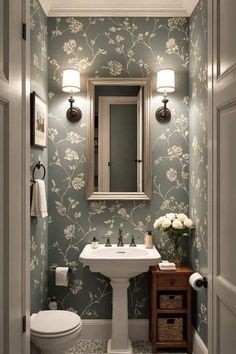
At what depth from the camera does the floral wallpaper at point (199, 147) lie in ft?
8.63

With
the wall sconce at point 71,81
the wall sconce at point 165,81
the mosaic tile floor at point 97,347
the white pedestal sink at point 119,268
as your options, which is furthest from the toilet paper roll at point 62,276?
the wall sconce at point 165,81

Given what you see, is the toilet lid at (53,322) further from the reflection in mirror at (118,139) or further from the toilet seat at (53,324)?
the reflection in mirror at (118,139)

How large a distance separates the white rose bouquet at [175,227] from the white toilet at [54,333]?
1.01m

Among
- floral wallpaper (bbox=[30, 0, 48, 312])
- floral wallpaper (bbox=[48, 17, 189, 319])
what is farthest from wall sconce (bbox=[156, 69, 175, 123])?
floral wallpaper (bbox=[30, 0, 48, 312])

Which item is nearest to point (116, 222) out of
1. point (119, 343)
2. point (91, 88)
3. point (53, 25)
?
point (119, 343)

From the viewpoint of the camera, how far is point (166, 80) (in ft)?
9.88

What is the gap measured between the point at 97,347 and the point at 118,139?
5.84 feet

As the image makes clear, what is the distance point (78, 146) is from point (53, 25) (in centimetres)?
108

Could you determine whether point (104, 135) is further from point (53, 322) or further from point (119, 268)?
point (53, 322)

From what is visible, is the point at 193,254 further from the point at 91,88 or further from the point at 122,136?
the point at 91,88

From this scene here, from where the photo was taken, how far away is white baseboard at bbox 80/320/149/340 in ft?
10.4

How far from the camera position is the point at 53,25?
10.3 ft

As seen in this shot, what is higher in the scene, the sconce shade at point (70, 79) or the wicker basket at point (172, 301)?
the sconce shade at point (70, 79)

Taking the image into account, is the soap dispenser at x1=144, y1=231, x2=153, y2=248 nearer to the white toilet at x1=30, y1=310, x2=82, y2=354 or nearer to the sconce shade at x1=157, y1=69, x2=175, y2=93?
the white toilet at x1=30, y1=310, x2=82, y2=354
